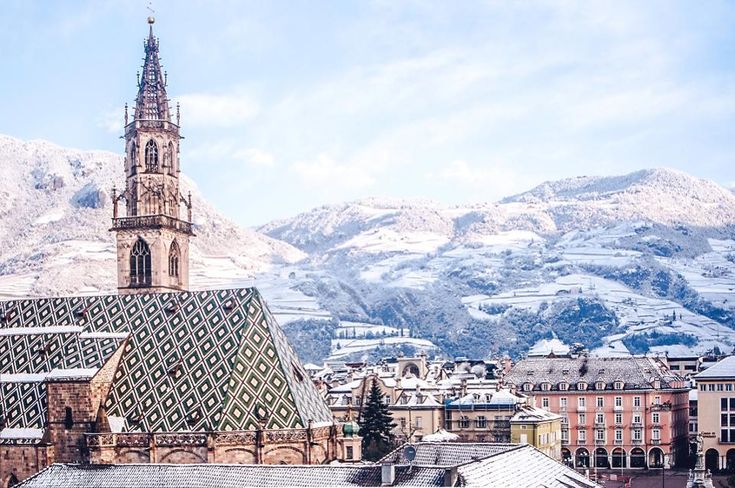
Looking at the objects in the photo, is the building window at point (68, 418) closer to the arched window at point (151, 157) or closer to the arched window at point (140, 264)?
the arched window at point (140, 264)

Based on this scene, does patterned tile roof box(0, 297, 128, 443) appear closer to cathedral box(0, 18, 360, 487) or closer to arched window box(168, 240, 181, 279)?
Result: cathedral box(0, 18, 360, 487)

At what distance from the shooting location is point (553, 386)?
113 m

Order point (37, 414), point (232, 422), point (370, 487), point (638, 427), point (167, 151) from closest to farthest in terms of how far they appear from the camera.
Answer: point (370, 487) < point (232, 422) < point (37, 414) < point (167, 151) < point (638, 427)

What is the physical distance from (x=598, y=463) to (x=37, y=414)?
7007 centimetres

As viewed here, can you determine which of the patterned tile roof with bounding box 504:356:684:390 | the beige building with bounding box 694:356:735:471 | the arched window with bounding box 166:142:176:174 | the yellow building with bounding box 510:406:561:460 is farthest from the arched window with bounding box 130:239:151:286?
the beige building with bounding box 694:356:735:471

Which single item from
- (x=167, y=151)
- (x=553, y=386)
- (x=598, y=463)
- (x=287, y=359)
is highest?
(x=167, y=151)

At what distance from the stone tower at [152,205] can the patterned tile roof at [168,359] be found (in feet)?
25.2

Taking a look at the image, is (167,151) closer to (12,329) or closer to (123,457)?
(12,329)

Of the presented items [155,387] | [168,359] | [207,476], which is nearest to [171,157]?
[168,359]

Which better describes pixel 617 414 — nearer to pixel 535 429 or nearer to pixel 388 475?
pixel 535 429

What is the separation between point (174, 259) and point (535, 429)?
38683 millimetres

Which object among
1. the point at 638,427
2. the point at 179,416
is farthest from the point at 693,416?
the point at 179,416

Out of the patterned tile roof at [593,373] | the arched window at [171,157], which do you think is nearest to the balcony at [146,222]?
the arched window at [171,157]

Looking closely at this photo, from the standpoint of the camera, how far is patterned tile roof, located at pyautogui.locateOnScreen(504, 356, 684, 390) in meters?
112
